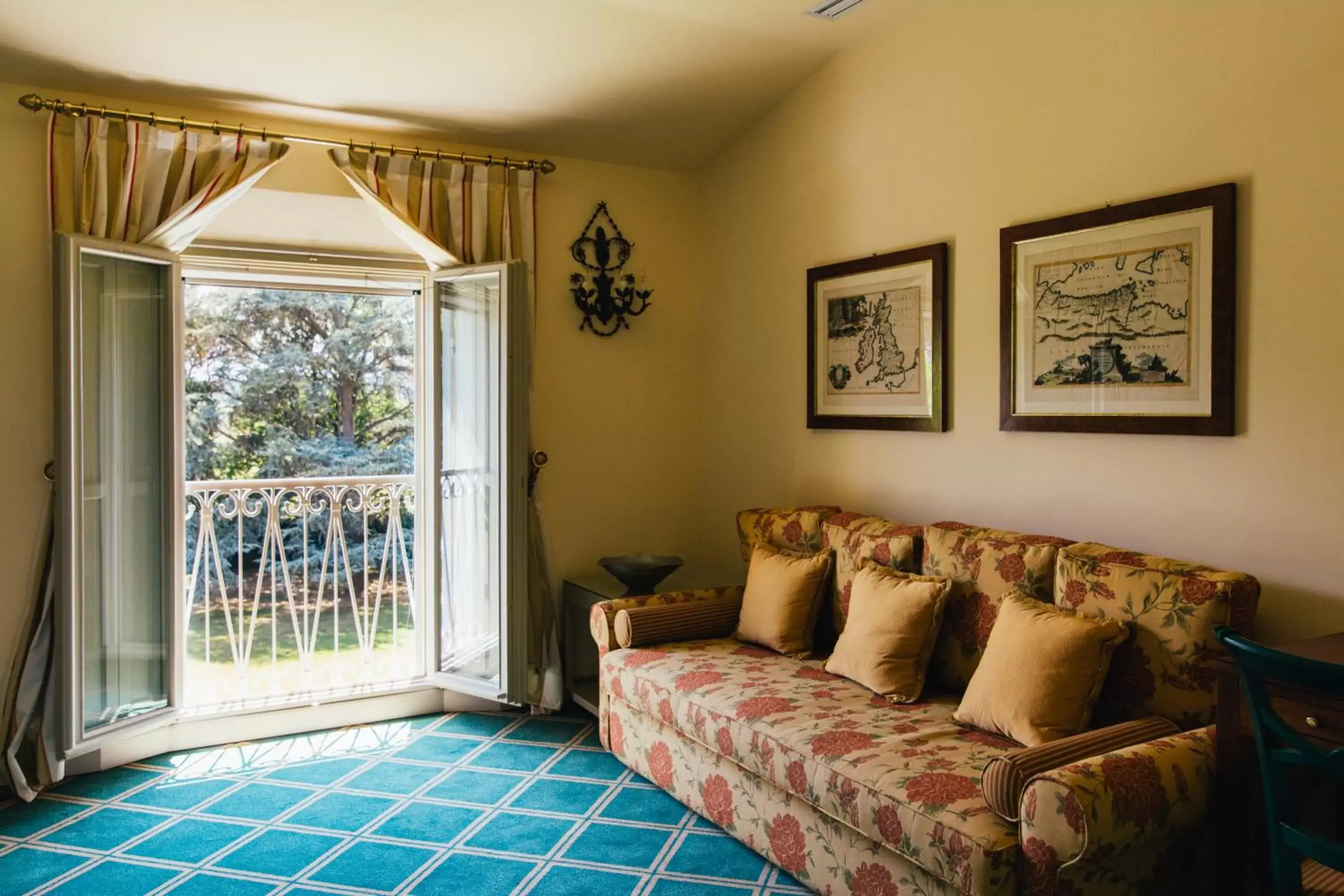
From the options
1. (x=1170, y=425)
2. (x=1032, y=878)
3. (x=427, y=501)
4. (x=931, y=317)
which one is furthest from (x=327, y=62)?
(x=1032, y=878)

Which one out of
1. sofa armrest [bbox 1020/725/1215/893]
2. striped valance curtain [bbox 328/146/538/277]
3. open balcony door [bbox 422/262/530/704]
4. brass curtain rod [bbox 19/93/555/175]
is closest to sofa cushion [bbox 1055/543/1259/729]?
sofa armrest [bbox 1020/725/1215/893]

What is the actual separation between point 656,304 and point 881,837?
3.01 metres

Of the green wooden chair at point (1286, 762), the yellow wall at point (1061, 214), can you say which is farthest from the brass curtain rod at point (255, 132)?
the green wooden chair at point (1286, 762)

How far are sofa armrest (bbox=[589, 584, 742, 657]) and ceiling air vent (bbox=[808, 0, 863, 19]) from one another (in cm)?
223

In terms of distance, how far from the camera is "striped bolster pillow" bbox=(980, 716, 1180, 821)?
204 cm

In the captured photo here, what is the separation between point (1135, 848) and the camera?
2025 millimetres

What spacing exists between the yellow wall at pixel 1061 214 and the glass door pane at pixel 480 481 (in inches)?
45.1

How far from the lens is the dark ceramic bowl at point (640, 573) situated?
4039 mm

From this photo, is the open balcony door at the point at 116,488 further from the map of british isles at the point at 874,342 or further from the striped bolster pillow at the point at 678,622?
the map of british isles at the point at 874,342

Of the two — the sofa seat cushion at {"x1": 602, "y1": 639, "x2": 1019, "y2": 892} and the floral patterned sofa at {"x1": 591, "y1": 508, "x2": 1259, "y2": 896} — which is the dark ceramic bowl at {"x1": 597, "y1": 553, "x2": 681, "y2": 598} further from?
the sofa seat cushion at {"x1": 602, "y1": 639, "x2": 1019, "y2": 892}

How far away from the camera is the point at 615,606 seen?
372 centimetres

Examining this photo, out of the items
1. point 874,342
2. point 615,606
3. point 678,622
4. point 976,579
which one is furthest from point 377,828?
point 874,342

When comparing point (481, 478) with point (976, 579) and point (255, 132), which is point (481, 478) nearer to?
point (255, 132)

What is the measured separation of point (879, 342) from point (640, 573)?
4.47 feet
